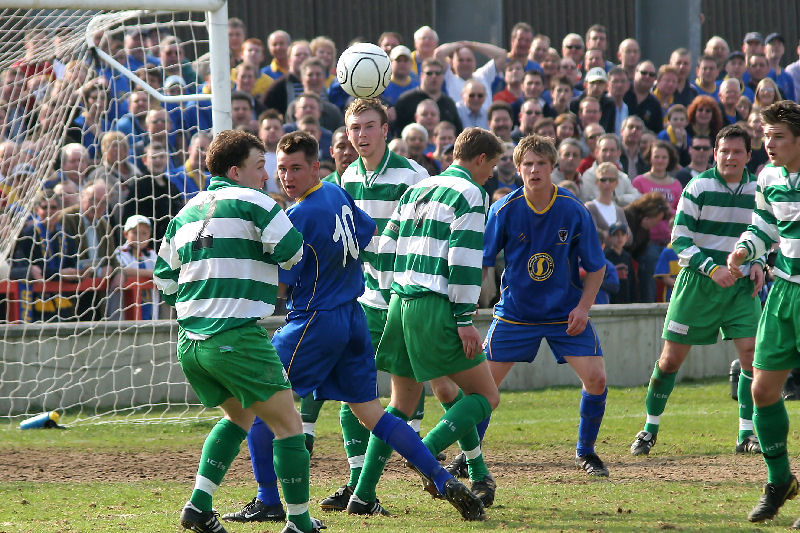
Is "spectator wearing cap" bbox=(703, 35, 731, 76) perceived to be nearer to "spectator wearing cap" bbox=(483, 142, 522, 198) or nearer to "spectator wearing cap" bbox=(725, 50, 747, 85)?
"spectator wearing cap" bbox=(725, 50, 747, 85)

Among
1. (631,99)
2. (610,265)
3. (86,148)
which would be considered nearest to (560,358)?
(610,265)

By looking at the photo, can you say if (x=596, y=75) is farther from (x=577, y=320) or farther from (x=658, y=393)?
(x=577, y=320)

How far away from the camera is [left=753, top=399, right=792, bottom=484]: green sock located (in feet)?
19.4

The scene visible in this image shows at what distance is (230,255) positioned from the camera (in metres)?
5.38

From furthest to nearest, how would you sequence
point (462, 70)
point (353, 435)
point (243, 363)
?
point (462, 70) → point (353, 435) → point (243, 363)

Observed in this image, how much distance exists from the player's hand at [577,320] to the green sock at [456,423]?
1218mm

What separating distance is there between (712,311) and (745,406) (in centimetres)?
72

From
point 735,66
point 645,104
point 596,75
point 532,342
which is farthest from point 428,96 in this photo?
point 532,342

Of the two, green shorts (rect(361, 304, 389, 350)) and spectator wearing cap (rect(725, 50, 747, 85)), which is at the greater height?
spectator wearing cap (rect(725, 50, 747, 85))

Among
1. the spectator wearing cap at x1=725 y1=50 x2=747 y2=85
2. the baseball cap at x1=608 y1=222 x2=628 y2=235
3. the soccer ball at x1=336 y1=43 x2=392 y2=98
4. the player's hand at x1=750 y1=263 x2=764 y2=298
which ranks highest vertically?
the spectator wearing cap at x1=725 y1=50 x2=747 y2=85

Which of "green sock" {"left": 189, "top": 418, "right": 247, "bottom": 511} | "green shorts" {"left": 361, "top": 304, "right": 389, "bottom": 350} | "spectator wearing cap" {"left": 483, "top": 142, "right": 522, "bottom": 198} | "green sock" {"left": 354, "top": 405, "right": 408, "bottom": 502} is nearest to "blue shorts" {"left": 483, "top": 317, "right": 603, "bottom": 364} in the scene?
"green shorts" {"left": 361, "top": 304, "right": 389, "bottom": 350}

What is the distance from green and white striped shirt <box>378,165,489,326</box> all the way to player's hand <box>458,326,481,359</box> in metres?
0.04

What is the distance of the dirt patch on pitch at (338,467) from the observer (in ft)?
24.0

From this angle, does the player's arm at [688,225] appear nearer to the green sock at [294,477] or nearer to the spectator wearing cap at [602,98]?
the green sock at [294,477]
